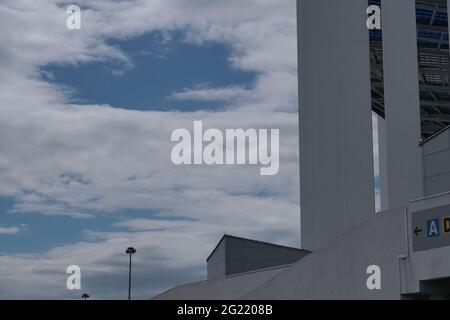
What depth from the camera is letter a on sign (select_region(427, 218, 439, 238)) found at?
24.1m

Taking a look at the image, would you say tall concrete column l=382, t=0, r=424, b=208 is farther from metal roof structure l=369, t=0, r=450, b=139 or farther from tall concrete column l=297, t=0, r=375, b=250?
metal roof structure l=369, t=0, r=450, b=139

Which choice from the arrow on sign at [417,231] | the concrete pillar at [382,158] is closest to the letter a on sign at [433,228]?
the arrow on sign at [417,231]

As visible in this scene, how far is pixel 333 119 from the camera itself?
43.2 m

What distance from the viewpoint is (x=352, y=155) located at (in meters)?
40.2

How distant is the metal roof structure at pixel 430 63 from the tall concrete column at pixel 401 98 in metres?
11.3

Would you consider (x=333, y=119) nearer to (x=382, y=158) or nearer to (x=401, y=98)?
(x=401, y=98)

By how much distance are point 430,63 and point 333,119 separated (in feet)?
63.8

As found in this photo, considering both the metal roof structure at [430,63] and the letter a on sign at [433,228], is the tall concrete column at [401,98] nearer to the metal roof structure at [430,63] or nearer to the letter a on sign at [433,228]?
the letter a on sign at [433,228]

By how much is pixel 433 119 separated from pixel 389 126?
39.8 m

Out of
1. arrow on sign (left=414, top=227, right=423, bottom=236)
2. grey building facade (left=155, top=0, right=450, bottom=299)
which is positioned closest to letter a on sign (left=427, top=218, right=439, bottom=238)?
grey building facade (left=155, top=0, right=450, bottom=299)

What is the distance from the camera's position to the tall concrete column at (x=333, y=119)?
40094mm

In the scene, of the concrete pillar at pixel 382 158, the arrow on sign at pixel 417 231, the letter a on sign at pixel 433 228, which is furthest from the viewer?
the concrete pillar at pixel 382 158

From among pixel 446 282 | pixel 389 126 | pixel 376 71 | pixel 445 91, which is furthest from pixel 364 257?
pixel 445 91

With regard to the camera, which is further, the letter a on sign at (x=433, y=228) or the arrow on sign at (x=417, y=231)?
the arrow on sign at (x=417, y=231)
